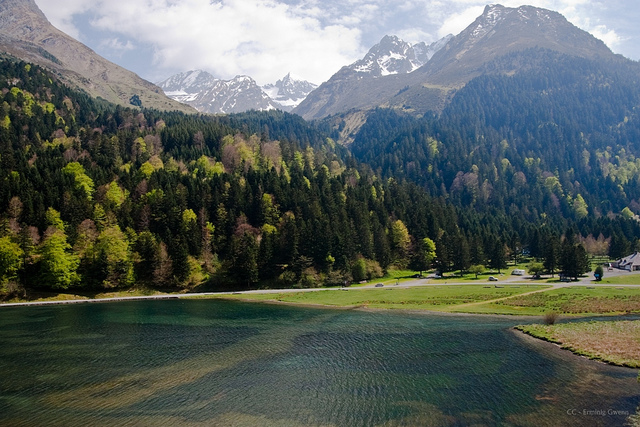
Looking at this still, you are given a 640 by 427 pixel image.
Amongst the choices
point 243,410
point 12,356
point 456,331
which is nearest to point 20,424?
point 243,410

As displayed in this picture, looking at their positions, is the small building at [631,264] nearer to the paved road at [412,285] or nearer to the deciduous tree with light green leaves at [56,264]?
the paved road at [412,285]

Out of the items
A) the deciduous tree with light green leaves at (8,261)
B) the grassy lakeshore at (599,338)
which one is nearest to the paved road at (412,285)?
the deciduous tree with light green leaves at (8,261)

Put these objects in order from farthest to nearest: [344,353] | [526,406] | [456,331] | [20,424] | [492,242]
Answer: [492,242] < [456,331] < [344,353] < [526,406] < [20,424]

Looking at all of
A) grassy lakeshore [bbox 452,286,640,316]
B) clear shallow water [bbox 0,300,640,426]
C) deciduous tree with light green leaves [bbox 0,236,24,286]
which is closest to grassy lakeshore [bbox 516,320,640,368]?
clear shallow water [bbox 0,300,640,426]

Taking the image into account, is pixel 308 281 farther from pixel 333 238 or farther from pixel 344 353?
pixel 344 353

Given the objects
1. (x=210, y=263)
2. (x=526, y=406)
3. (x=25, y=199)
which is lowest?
(x=526, y=406)

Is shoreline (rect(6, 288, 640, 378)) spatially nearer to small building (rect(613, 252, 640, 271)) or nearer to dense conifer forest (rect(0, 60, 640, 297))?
dense conifer forest (rect(0, 60, 640, 297))

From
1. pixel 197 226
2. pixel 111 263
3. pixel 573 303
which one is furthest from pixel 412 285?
pixel 111 263
